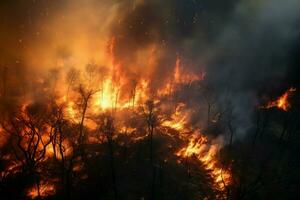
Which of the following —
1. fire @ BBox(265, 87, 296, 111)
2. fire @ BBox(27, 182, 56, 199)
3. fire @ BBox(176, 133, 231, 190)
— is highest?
fire @ BBox(265, 87, 296, 111)

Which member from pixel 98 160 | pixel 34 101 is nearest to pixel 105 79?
pixel 34 101

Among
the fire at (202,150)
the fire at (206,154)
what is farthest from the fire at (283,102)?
the fire at (206,154)

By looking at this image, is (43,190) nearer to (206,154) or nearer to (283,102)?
(206,154)

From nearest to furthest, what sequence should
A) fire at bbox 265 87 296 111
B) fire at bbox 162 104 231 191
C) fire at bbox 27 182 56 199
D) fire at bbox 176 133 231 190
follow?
fire at bbox 27 182 56 199 < fire at bbox 162 104 231 191 < fire at bbox 176 133 231 190 < fire at bbox 265 87 296 111

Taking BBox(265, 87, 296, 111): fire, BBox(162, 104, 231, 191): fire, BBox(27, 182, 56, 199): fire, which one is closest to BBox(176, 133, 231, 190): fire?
BBox(162, 104, 231, 191): fire

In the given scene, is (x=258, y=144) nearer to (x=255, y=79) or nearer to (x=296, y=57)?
(x=255, y=79)

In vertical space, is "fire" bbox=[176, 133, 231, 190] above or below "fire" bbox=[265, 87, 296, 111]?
below

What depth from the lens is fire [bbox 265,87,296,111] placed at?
292 feet

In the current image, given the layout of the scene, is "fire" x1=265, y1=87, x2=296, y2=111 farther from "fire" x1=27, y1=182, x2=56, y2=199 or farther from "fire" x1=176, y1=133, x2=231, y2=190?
"fire" x1=27, y1=182, x2=56, y2=199

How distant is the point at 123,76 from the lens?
107625 millimetres

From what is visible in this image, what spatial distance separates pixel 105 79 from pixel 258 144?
52.9 meters

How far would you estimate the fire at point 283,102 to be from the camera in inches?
3501

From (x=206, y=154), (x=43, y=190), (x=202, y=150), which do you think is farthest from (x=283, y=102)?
(x=43, y=190)

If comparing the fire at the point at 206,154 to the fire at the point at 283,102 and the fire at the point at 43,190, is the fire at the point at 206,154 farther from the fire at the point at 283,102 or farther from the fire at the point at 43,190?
the fire at the point at 43,190
